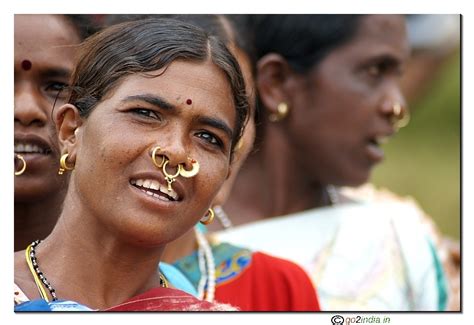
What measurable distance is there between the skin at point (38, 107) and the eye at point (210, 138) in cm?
43

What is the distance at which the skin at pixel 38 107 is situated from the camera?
2.50m

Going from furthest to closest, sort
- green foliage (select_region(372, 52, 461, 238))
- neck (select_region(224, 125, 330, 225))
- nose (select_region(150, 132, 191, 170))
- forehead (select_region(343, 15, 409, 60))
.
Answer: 1. green foliage (select_region(372, 52, 461, 238))
2. neck (select_region(224, 125, 330, 225))
3. forehead (select_region(343, 15, 409, 60))
4. nose (select_region(150, 132, 191, 170))

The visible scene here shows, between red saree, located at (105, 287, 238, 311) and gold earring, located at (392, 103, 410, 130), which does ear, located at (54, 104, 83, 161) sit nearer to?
red saree, located at (105, 287, 238, 311)

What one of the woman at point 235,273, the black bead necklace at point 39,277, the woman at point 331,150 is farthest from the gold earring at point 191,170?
the woman at point 331,150

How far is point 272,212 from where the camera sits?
3.88 meters

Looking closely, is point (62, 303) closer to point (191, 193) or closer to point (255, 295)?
point (191, 193)

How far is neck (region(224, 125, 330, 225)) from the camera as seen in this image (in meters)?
3.83

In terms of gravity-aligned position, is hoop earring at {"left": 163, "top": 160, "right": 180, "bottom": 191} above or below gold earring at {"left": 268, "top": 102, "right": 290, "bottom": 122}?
below

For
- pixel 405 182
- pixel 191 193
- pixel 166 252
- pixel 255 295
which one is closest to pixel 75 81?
pixel 191 193

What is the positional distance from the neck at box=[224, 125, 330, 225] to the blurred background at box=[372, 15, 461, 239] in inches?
54.5

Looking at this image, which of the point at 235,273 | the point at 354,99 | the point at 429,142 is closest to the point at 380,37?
the point at 354,99

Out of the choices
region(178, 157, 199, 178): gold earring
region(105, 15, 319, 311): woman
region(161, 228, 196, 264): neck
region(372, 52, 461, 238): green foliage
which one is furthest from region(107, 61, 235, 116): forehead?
region(372, 52, 461, 238): green foliage

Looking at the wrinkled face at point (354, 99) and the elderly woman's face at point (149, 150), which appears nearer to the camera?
the elderly woman's face at point (149, 150)

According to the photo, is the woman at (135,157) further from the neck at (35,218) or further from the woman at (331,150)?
the woman at (331,150)
